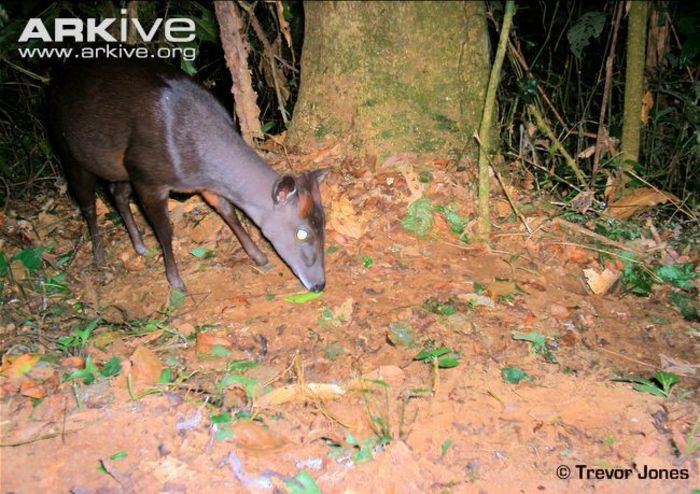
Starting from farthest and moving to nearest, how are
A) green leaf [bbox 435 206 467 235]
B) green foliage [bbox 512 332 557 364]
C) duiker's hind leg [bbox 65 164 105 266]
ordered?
duiker's hind leg [bbox 65 164 105 266], green leaf [bbox 435 206 467 235], green foliage [bbox 512 332 557 364]

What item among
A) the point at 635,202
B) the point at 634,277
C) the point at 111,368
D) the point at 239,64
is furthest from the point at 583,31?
the point at 111,368

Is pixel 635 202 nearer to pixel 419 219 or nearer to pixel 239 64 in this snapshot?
pixel 419 219

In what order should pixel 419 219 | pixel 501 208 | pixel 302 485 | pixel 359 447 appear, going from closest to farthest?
1. pixel 302 485
2. pixel 359 447
3. pixel 419 219
4. pixel 501 208

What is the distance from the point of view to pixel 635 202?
4.70 m

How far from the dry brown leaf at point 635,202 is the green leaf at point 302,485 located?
Answer: 3295 millimetres

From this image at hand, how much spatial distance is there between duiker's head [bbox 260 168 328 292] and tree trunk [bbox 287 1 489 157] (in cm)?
67

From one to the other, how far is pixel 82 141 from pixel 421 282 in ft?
9.33

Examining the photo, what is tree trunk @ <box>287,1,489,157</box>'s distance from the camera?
173 inches

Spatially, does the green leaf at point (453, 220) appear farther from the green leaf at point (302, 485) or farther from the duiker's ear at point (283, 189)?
the green leaf at point (302, 485)

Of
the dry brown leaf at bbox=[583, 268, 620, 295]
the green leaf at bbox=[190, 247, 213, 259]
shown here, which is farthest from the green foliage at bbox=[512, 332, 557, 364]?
the green leaf at bbox=[190, 247, 213, 259]

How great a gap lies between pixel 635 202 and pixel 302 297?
2.78 m

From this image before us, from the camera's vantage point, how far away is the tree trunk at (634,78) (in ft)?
14.9

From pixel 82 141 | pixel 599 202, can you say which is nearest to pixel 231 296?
pixel 82 141

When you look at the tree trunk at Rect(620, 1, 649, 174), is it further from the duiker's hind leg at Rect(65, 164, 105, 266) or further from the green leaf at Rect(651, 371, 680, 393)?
the duiker's hind leg at Rect(65, 164, 105, 266)
